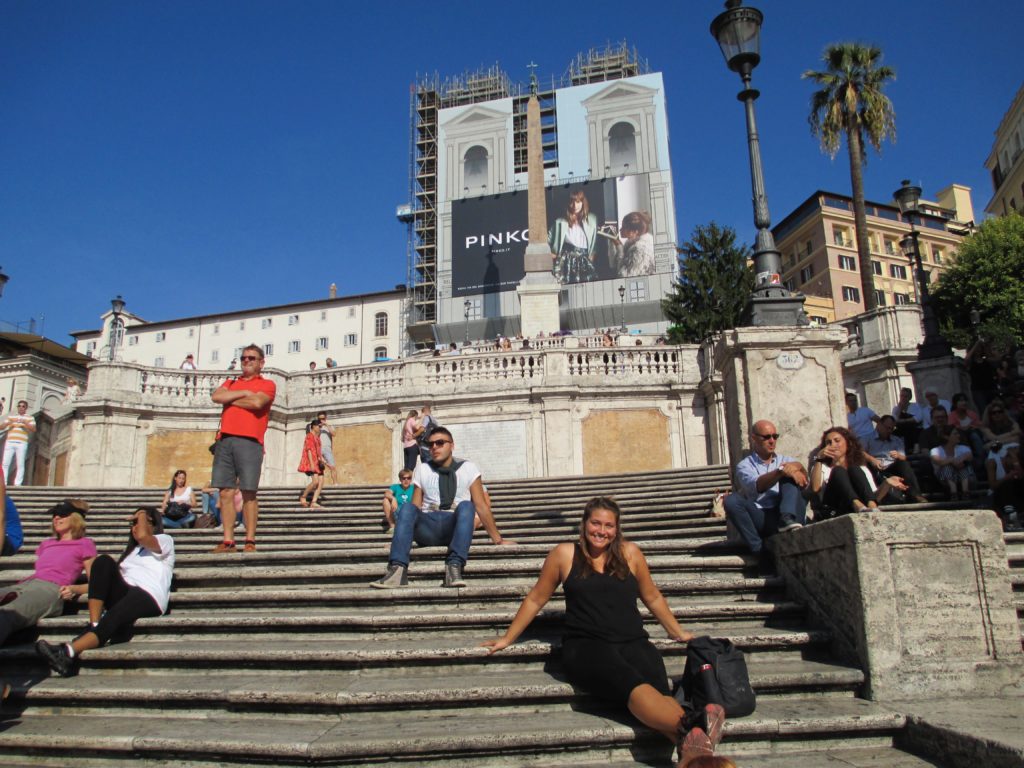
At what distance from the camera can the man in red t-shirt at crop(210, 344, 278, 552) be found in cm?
752

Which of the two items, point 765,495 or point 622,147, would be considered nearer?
point 765,495

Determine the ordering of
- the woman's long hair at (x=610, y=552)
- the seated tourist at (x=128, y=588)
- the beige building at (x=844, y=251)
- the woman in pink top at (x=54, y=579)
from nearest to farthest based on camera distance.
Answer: the woman's long hair at (x=610, y=552) → the seated tourist at (x=128, y=588) → the woman in pink top at (x=54, y=579) → the beige building at (x=844, y=251)

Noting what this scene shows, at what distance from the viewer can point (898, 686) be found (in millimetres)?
4332

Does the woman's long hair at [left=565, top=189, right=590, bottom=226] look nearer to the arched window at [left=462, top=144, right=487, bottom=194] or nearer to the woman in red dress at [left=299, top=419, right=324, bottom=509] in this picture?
the arched window at [left=462, top=144, right=487, bottom=194]

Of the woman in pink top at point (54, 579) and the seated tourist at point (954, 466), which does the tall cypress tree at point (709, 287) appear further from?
the woman in pink top at point (54, 579)

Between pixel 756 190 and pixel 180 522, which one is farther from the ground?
pixel 756 190

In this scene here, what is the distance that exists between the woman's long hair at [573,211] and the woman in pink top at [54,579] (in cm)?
5325

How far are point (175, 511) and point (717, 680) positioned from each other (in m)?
9.15

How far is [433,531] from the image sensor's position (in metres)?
6.70

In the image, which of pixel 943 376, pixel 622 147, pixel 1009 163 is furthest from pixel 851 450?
pixel 622 147

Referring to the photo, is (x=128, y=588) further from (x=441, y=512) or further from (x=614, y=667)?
(x=614, y=667)

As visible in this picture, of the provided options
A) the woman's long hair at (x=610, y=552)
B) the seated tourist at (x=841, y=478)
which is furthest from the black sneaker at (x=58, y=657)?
the seated tourist at (x=841, y=478)

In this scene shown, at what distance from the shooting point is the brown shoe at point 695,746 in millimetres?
3428

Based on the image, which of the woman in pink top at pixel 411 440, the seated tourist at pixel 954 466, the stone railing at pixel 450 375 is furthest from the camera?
the stone railing at pixel 450 375
